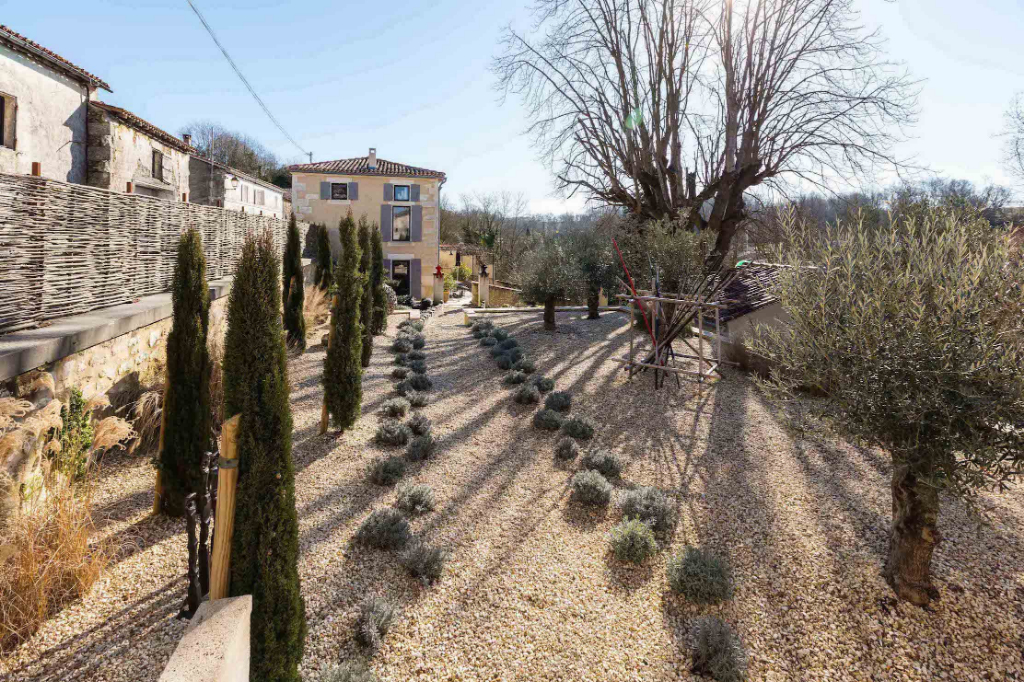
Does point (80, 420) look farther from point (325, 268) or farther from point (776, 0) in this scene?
point (776, 0)

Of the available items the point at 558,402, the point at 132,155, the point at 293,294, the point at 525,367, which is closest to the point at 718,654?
the point at 558,402

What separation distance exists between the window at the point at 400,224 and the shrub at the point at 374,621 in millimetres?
21227

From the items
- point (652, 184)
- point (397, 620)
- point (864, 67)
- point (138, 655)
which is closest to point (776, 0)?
point (864, 67)

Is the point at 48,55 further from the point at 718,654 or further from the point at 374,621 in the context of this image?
the point at 718,654

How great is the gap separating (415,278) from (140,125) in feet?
37.8

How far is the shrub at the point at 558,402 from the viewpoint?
8773mm

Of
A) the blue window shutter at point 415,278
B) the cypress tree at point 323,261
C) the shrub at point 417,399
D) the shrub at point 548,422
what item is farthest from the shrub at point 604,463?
the blue window shutter at point 415,278

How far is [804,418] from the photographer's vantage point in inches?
321

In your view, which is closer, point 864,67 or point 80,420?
point 80,420

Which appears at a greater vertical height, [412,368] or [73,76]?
[73,76]

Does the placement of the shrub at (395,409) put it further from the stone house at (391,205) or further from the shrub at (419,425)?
the stone house at (391,205)

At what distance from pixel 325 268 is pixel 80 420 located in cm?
1105

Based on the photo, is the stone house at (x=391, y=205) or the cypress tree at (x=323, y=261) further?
the stone house at (x=391, y=205)

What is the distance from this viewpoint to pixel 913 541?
157 inches
